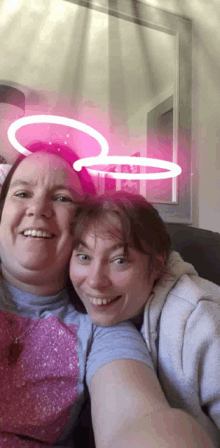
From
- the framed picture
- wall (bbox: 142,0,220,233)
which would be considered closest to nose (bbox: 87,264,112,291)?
the framed picture

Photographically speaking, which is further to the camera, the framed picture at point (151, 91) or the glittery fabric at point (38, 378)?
the framed picture at point (151, 91)

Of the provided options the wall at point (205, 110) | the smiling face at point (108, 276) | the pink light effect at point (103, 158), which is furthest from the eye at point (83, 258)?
the wall at point (205, 110)

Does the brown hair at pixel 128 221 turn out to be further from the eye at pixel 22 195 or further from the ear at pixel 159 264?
the eye at pixel 22 195

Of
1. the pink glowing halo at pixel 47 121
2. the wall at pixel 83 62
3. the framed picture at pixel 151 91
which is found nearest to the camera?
the pink glowing halo at pixel 47 121

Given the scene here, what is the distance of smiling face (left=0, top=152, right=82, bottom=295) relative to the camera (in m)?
0.73

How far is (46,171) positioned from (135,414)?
0.50 metres

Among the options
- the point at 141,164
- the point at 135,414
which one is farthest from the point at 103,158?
the point at 135,414

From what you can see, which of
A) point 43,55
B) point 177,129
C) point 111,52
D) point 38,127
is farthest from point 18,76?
point 177,129

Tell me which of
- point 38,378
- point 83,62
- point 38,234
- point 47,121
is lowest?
point 38,378

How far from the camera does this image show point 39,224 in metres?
0.72

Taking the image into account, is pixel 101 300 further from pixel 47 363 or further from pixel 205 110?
pixel 205 110

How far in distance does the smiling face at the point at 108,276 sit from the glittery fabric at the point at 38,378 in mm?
102

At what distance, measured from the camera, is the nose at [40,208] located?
2.40 feet

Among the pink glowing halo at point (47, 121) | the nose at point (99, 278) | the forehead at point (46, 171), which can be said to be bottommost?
the nose at point (99, 278)
